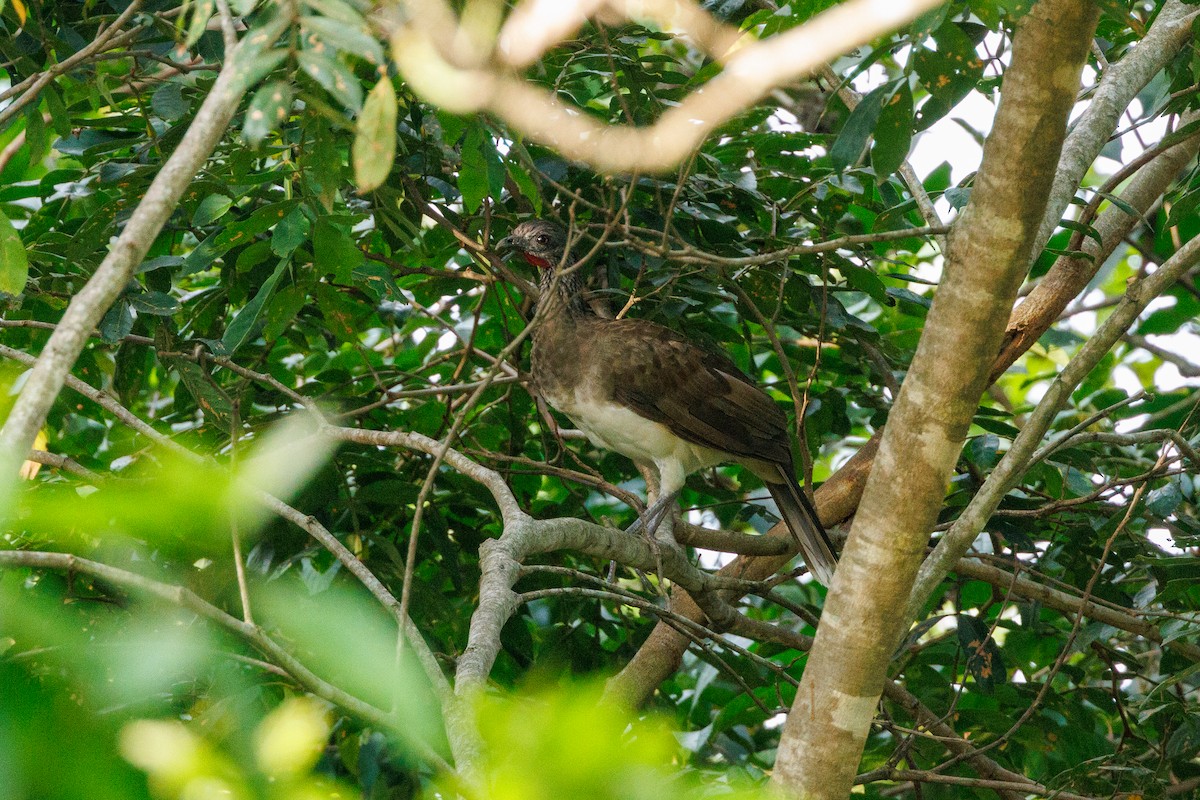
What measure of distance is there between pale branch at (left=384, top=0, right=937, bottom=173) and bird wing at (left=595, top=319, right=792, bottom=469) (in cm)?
89

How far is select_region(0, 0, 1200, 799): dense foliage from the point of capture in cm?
249

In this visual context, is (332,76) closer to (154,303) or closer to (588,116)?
(154,303)

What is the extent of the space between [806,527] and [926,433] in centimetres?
194

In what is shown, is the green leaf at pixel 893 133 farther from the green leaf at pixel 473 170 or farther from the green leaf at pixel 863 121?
the green leaf at pixel 473 170

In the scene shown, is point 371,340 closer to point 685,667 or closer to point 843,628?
point 685,667

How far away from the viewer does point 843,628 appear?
6.62 feet

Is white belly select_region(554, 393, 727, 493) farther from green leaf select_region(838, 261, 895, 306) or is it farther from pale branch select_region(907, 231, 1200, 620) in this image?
pale branch select_region(907, 231, 1200, 620)

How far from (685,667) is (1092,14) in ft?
12.2

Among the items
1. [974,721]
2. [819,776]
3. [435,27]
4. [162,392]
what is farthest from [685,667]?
[435,27]

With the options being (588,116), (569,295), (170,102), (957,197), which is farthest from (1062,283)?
(170,102)

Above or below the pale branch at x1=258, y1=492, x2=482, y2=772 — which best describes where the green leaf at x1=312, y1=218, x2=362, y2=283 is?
above

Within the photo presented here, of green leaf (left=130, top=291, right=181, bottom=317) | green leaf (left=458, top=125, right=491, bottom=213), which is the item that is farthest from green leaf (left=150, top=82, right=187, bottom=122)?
green leaf (left=458, top=125, right=491, bottom=213)

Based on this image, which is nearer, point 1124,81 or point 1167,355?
point 1124,81

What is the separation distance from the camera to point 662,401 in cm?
395
